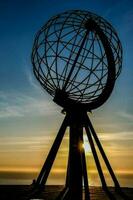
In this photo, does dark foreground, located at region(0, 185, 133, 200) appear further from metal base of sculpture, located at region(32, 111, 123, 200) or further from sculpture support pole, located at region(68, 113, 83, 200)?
sculpture support pole, located at region(68, 113, 83, 200)

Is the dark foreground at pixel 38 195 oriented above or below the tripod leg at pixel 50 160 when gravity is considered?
below

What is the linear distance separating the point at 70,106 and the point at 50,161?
147 inches

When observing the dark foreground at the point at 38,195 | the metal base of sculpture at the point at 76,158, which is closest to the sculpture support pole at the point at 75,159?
the metal base of sculpture at the point at 76,158

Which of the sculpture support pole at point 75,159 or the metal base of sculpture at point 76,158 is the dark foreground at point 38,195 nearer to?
the metal base of sculpture at point 76,158

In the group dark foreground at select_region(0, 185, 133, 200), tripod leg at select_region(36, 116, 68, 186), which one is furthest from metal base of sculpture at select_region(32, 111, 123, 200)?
dark foreground at select_region(0, 185, 133, 200)

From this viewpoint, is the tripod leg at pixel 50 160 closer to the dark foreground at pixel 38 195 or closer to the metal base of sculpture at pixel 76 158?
the metal base of sculpture at pixel 76 158

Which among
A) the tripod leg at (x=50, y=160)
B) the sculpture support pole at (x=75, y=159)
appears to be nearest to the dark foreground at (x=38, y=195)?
the tripod leg at (x=50, y=160)

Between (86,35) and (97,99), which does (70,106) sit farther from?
(86,35)

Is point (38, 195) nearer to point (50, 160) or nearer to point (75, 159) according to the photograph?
point (50, 160)

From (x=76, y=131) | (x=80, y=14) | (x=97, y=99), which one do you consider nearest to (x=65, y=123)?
(x=76, y=131)

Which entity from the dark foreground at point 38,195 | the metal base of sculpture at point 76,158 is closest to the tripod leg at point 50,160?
the metal base of sculpture at point 76,158

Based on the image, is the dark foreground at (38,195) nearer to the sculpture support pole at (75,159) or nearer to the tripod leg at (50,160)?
the tripod leg at (50,160)

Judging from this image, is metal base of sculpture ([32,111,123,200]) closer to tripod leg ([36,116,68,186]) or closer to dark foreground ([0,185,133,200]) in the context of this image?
tripod leg ([36,116,68,186])

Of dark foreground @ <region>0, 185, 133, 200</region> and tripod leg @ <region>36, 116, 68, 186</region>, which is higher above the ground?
tripod leg @ <region>36, 116, 68, 186</region>
